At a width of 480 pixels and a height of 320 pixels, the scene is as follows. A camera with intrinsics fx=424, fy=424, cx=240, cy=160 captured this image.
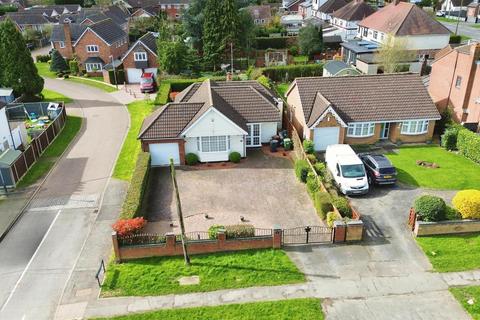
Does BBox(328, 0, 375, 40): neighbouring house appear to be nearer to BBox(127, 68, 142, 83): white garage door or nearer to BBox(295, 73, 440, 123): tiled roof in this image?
BBox(127, 68, 142, 83): white garage door

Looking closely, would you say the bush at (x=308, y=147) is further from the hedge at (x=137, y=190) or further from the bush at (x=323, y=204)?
the hedge at (x=137, y=190)

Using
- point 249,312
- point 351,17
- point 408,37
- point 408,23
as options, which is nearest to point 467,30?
point 351,17

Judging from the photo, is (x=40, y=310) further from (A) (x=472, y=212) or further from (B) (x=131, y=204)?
(A) (x=472, y=212)

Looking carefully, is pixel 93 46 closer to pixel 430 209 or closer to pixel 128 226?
pixel 128 226

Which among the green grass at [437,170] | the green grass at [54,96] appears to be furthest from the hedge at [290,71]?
the green grass at [54,96]

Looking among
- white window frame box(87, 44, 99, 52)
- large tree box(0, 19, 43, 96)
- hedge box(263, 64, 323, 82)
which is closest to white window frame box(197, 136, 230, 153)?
hedge box(263, 64, 323, 82)
